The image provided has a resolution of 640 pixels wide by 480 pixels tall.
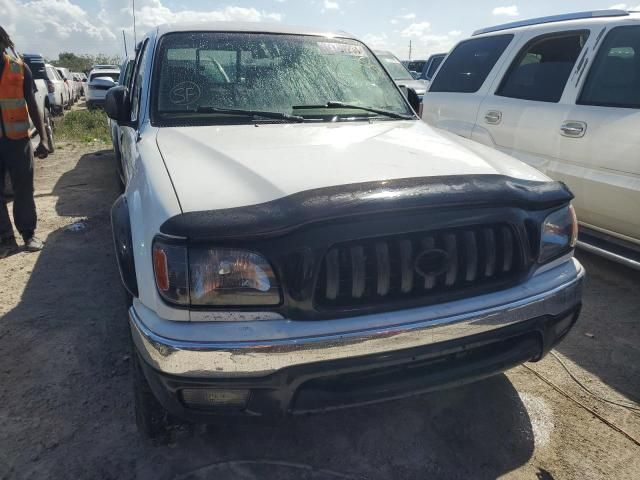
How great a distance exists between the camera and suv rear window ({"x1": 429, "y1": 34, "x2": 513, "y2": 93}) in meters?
4.89

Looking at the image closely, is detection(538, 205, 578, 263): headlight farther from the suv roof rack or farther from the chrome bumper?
the suv roof rack

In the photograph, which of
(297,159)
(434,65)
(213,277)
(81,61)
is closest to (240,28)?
(297,159)

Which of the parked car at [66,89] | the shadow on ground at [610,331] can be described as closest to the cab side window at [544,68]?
the shadow on ground at [610,331]

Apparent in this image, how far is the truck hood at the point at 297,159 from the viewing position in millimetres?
1899

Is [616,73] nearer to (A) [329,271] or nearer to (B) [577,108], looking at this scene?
(B) [577,108]

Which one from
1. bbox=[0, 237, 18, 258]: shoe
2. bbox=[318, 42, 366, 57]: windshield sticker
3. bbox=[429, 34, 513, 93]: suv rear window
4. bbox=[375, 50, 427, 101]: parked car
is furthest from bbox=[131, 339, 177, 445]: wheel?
bbox=[375, 50, 427, 101]: parked car

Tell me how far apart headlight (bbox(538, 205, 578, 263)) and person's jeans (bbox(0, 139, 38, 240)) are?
166 inches

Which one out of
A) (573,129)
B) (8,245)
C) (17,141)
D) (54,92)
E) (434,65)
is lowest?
(8,245)

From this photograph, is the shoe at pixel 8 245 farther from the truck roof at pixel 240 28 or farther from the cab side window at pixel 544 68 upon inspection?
the cab side window at pixel 544 68

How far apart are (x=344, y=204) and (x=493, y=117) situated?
11.2ft

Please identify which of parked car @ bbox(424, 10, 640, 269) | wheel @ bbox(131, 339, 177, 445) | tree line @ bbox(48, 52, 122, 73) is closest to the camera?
wheel @ bbox(131, 339, 177, 445)

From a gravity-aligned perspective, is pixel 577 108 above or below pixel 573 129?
above

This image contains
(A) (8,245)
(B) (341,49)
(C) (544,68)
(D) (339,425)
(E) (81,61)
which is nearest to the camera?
(D) (339,425)

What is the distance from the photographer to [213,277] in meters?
1.72
